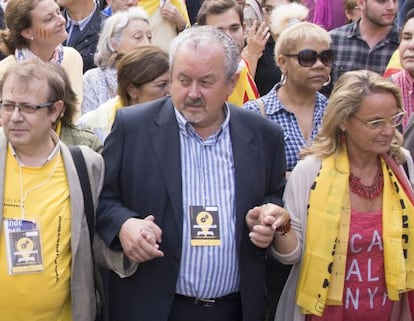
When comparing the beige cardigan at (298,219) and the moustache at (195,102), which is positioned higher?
the moustache at (195,102)

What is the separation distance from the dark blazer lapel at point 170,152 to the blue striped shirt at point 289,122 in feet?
3.89

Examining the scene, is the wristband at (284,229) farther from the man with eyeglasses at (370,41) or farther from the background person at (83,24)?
the background person at (83,24)

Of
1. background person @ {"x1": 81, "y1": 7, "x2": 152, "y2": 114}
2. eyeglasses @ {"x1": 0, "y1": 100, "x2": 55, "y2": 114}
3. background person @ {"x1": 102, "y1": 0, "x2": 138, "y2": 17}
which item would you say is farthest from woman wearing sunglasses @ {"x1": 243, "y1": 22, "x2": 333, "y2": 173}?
background person @ {"x1": 102, "y1": 0, "x2": 138, "y2": 17}

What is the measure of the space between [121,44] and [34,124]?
240 cm

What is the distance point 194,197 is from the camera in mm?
3387

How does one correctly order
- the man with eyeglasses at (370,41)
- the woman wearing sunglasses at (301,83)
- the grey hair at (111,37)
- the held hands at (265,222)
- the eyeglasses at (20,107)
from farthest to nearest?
the man with eyeglasses at (370,41) < the grey hair at (111,37) < the woman wearing sunglasses at (301,83) < the eyeglasses at (20,107) < the held hands at (265,222)

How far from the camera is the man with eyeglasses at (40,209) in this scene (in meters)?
3.38

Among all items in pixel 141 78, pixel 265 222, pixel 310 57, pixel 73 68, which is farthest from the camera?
pixel 73 68

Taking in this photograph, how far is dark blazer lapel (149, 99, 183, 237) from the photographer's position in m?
3.34

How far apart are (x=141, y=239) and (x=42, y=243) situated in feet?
1.76

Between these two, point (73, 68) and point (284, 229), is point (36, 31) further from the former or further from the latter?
point (284, 229)

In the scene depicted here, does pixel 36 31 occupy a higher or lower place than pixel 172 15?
lower

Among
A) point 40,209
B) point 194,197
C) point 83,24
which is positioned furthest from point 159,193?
point 83,24

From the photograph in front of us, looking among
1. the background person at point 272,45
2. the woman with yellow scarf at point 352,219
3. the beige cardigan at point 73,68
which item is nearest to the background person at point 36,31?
the beige cardigan at point 73,68
